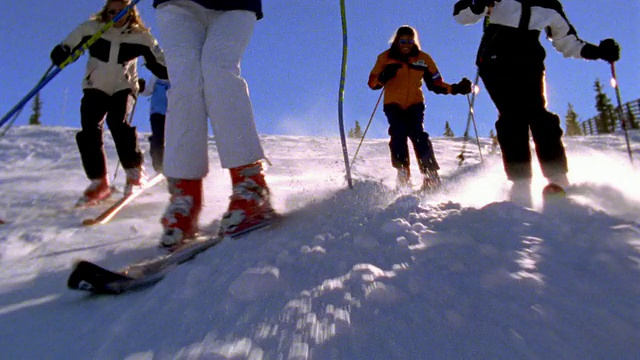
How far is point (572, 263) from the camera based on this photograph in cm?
108

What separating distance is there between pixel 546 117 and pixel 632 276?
190 centimetres

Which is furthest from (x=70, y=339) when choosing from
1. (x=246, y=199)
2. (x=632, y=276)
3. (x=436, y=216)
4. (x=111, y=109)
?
(x=111, y=109)

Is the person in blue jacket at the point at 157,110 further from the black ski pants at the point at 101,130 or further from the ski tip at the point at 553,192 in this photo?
the ski tip at the point at 553,192

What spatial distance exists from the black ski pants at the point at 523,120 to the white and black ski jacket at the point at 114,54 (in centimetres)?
278

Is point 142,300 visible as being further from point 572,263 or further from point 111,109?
point 111,109

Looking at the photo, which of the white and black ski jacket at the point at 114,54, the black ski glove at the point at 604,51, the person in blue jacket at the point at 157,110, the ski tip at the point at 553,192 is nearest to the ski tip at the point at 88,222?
the white and black ski jacket at the point at 114,54

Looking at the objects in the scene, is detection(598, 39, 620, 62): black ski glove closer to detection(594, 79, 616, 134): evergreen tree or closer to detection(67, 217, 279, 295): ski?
detection(67, 217, 279, 295): ski

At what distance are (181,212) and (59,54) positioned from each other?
2.42 m

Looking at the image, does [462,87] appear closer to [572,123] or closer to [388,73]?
[388,73]

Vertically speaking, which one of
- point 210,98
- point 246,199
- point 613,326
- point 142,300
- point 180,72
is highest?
point 180,72

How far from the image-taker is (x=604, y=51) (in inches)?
107

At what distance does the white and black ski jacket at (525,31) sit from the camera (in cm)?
273

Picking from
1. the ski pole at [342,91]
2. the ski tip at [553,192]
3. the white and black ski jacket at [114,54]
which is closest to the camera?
the ski tip at [553,192]

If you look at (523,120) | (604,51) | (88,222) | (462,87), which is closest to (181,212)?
(88,222)
